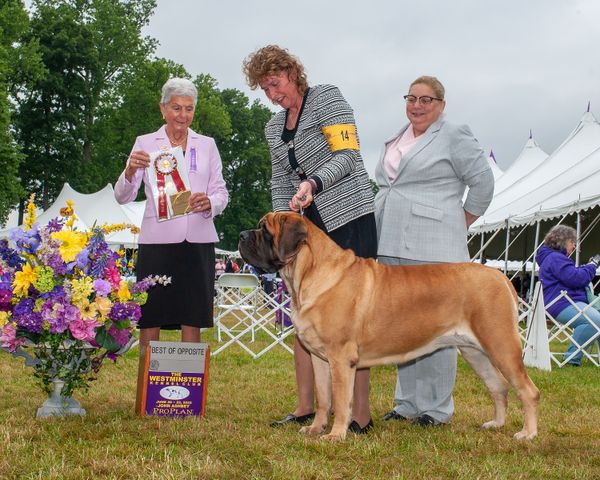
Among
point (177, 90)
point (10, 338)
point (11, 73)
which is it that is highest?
point (11, 73)

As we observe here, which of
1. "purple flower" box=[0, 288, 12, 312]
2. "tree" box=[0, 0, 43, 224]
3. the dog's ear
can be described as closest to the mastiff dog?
the dog's ear

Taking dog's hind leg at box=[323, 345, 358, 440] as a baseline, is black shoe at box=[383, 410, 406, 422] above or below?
below

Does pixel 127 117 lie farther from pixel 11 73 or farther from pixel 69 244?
pixel 69 244

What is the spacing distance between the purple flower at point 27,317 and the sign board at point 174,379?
0.68m

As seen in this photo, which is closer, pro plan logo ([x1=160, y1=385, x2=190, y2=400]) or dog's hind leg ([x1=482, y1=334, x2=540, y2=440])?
dog's hind leg ([x1=482, y1=334, x2=540, y2=440])

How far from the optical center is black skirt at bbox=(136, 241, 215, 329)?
14.9 ft

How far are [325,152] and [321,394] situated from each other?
58.4 inches

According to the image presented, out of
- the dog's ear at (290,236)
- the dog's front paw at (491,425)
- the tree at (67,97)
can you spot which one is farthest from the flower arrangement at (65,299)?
the tree at (67,97)

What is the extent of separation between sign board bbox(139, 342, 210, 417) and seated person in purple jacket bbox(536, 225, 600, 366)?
5349mm

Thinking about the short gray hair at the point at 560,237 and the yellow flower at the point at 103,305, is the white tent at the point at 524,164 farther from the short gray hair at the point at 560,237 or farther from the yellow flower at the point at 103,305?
the yellow flower at the point at 103,305

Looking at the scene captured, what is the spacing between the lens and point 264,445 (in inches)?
143

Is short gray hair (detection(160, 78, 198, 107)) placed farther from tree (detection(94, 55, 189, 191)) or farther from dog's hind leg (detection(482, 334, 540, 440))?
tree (detection(94, 55, 189, 191))

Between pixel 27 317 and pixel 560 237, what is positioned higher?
pixel 560 237

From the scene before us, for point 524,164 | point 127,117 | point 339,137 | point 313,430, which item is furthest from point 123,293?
point 127,117
